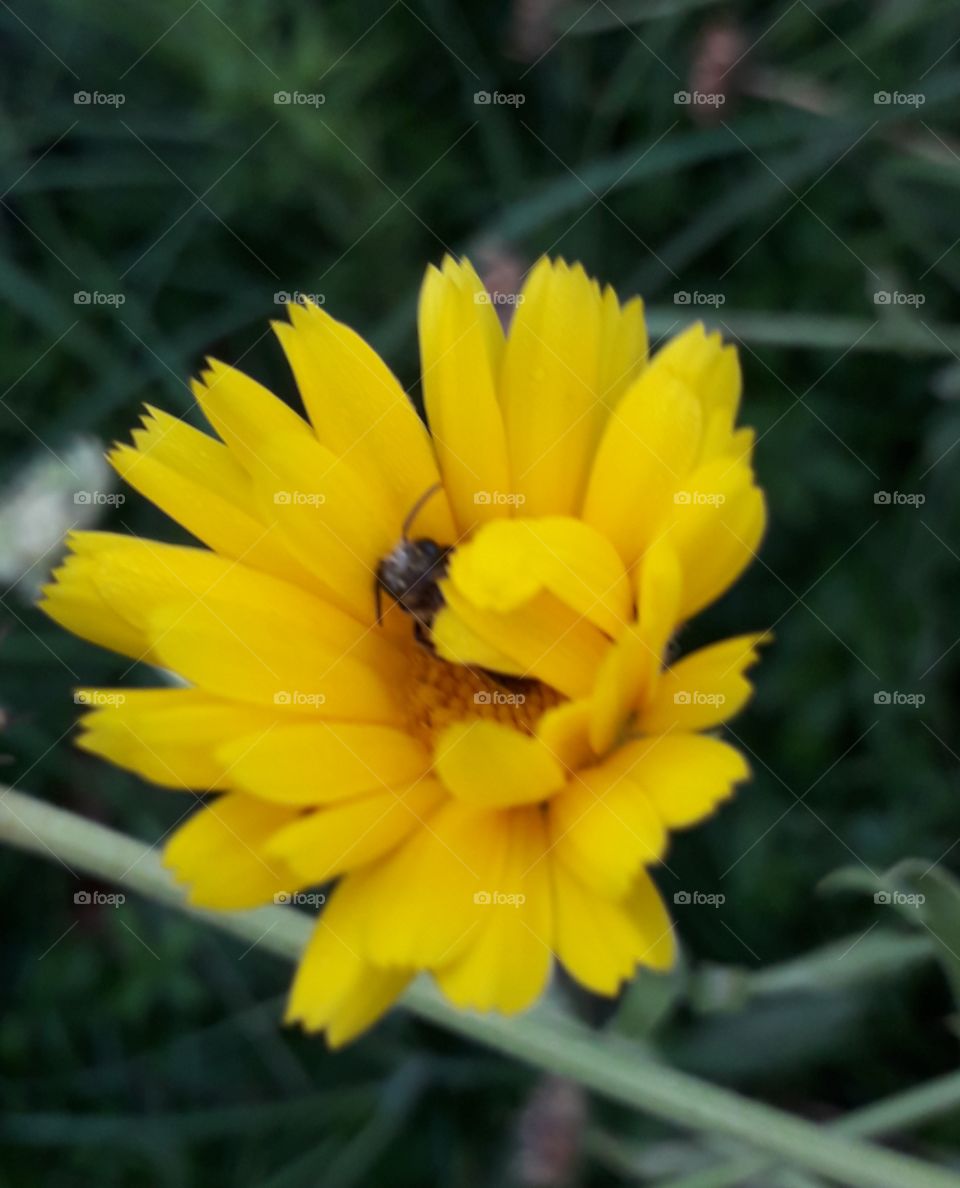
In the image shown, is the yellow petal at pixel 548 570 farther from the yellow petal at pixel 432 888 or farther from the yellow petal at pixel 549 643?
the yellow petal at pixel 432 888

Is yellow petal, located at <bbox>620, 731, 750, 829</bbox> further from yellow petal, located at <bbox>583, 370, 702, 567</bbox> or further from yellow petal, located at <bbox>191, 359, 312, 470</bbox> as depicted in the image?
yellow petal, located at <bbox>191, 359, 312, 470</bbox>

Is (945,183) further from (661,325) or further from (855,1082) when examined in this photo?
(855,1082)

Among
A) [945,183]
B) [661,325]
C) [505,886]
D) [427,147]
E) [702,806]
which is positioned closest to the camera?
[702,806]

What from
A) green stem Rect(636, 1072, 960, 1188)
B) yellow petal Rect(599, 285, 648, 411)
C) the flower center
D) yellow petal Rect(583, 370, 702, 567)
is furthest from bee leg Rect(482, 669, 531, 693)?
green stem Rect(636, 1072, 960, 1188)

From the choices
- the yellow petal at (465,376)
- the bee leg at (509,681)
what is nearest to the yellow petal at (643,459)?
the yellow petal at (465,376)

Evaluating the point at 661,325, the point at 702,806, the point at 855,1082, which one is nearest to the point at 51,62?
the point at 661,325

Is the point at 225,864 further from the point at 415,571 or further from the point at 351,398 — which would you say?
the point at 351,398
